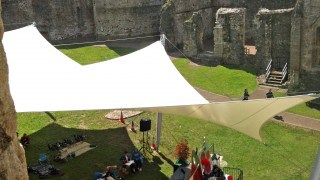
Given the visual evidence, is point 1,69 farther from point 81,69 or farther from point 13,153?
point 81,69

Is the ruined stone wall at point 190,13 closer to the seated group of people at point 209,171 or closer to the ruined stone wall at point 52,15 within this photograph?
the ruined stone wall at point 52,15

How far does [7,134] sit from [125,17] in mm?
24779

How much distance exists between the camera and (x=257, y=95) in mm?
17906

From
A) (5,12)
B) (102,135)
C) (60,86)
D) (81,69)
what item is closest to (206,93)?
(102,135)

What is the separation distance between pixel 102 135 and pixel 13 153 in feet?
33.4

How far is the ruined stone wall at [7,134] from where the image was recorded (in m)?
4.16

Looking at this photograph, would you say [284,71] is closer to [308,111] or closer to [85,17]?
[308,111]

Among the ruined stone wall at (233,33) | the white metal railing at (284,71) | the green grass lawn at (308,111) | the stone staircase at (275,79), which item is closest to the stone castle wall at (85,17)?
the ruined stone wall at (233,33)

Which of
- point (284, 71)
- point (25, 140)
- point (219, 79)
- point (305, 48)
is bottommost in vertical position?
point (25, 140)

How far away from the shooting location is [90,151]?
13.1 m

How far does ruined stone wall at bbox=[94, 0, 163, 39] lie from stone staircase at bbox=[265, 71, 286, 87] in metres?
11.3

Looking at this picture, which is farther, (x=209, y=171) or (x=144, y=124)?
(x=144, y=124)

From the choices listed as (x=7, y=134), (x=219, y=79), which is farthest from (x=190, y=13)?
(x=7, y=134)

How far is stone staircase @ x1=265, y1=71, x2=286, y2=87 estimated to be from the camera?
19.2 meters
